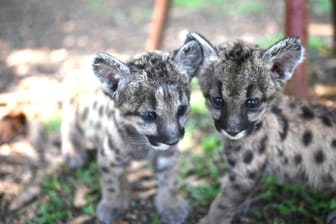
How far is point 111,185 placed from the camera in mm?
6027

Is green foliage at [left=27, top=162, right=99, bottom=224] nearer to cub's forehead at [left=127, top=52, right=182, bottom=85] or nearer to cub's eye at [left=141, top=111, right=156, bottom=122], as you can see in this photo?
cub's eye at [left=141, top=111, right=156, bottom=122]

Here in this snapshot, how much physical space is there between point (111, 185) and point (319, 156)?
7.86 feet

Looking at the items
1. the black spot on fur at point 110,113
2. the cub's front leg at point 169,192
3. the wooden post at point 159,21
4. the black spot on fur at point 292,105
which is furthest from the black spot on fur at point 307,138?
the wooden post at point 159,21

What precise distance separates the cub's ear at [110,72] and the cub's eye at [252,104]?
1.21 meters

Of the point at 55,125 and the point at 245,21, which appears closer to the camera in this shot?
the point at 55,125

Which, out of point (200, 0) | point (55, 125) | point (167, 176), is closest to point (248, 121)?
point (167, 176)

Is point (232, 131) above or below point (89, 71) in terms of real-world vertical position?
below

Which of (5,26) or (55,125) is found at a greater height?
(5,26)

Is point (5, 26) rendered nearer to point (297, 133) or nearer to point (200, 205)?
point (200, 205)

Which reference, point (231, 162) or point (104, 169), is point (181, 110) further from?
point (104, 169)

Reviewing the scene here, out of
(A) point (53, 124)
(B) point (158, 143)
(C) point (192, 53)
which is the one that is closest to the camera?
(B) point (158, 143)

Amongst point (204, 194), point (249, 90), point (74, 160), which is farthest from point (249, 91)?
point (74, 160)

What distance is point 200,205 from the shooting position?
6348 mm

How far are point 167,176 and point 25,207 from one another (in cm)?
183
